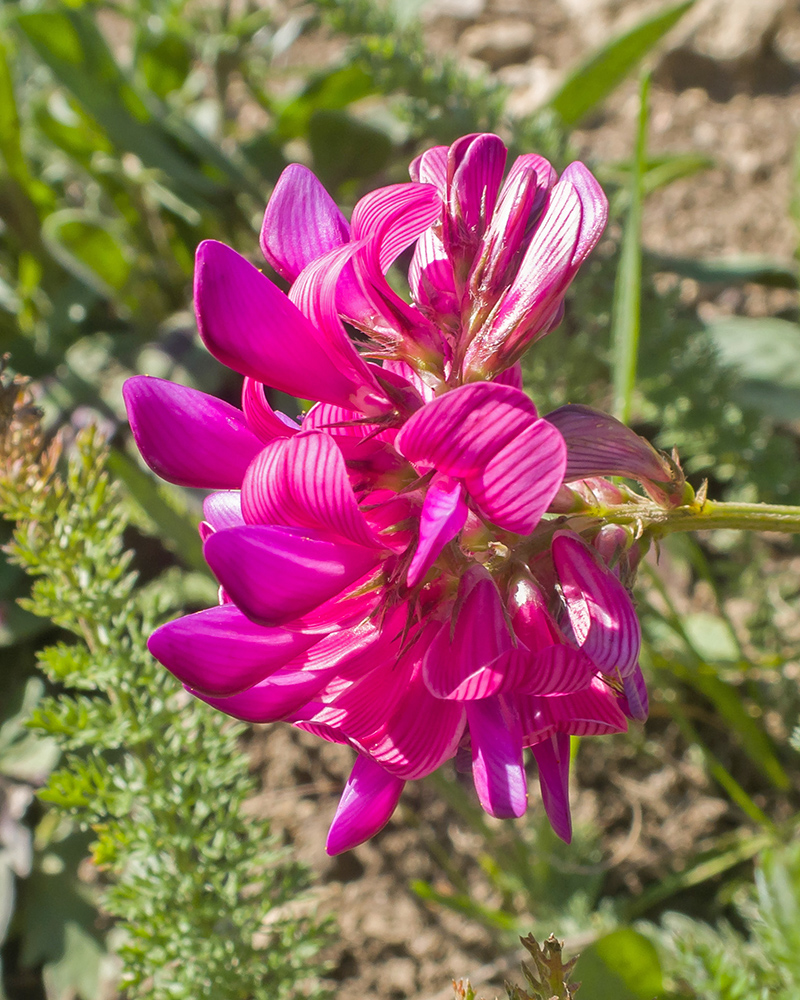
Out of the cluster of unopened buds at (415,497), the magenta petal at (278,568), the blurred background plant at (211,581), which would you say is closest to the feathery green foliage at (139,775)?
the blurred background plant at (211,581)

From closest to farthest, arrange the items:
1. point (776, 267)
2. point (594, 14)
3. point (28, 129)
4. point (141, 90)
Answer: point (776, 267) < point (141, 90) < point (28, 129) < point (594, 14)

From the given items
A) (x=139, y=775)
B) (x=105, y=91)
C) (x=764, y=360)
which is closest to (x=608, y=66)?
(x=764, y=360)

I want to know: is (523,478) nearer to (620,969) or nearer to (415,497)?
(415,497)

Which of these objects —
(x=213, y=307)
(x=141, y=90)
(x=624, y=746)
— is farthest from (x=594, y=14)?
(x=213, y=307)

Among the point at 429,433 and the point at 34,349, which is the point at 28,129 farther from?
the point at 429,433

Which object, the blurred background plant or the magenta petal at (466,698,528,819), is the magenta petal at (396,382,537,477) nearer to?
the magenta petal at (466,698,528,819)

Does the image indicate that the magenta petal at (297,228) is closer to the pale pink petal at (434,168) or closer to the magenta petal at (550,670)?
the pale pink petal at (434,168)
